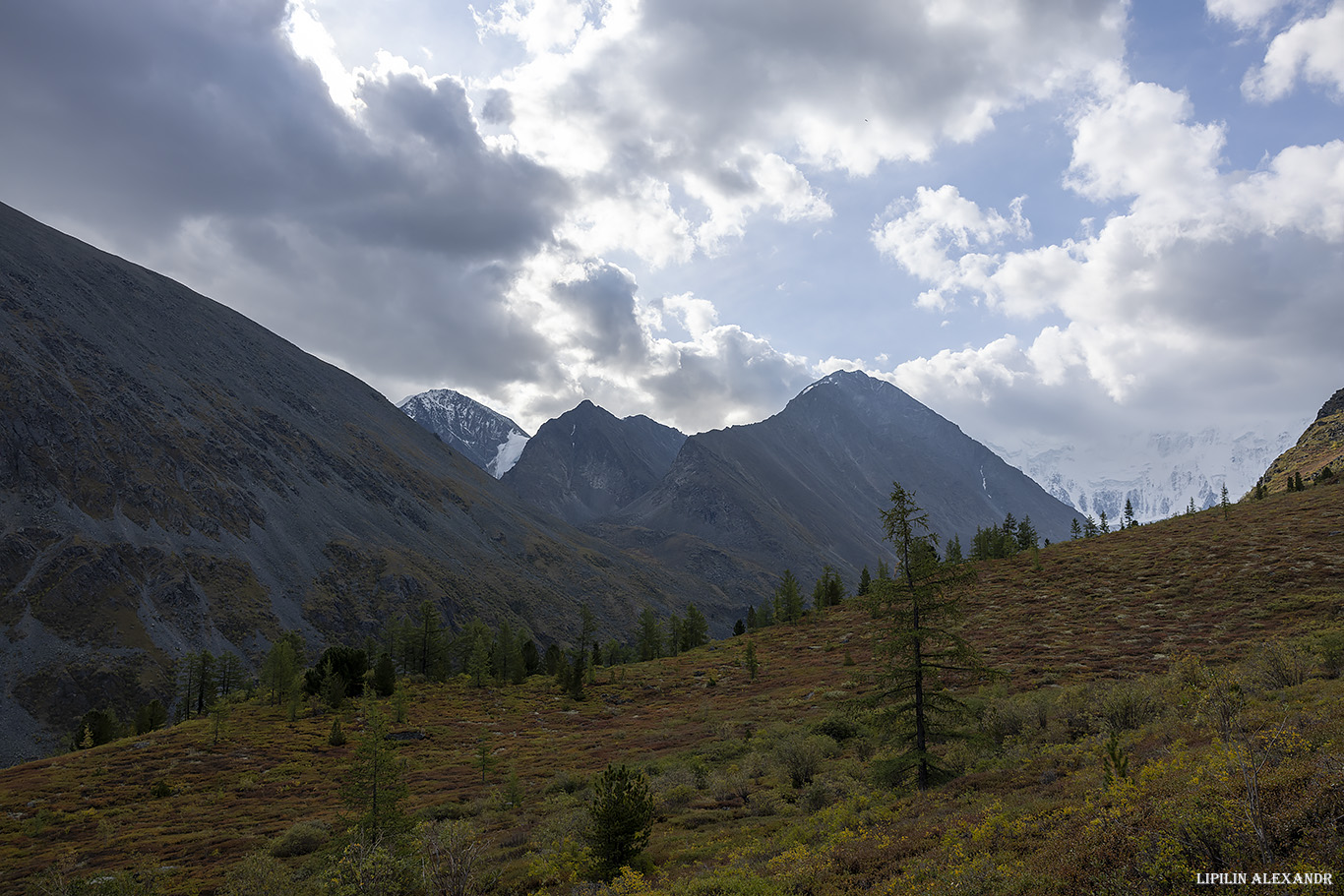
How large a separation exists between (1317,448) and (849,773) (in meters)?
165

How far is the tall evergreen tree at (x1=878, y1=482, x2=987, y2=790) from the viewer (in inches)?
795

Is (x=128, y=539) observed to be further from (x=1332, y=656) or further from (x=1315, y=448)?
(x=1315, y=448)

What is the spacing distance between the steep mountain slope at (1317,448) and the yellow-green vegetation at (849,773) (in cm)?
6525

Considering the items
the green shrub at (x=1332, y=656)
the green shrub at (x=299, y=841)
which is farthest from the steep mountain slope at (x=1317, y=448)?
the green shrub at (x=299, y=841)

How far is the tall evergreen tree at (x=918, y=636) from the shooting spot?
2019 cm

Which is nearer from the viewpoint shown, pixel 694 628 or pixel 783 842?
pixel 783 842

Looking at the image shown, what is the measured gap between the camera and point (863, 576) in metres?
84.6

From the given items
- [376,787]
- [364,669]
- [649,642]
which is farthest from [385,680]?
[649,642]

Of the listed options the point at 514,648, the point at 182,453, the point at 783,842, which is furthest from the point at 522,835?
the point at 182,453

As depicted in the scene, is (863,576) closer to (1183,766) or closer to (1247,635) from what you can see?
(1247,635)

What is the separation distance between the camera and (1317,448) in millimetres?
124688

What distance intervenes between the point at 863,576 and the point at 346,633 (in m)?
138

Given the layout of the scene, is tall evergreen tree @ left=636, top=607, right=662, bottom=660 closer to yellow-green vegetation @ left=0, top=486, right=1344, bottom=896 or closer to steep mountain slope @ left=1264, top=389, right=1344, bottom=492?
yellow-green vegetation @ left=0, top=486, right=1344, bottom=896

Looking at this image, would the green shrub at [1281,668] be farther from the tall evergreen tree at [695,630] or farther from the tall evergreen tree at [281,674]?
the tall evergreen tree at [695,630]
